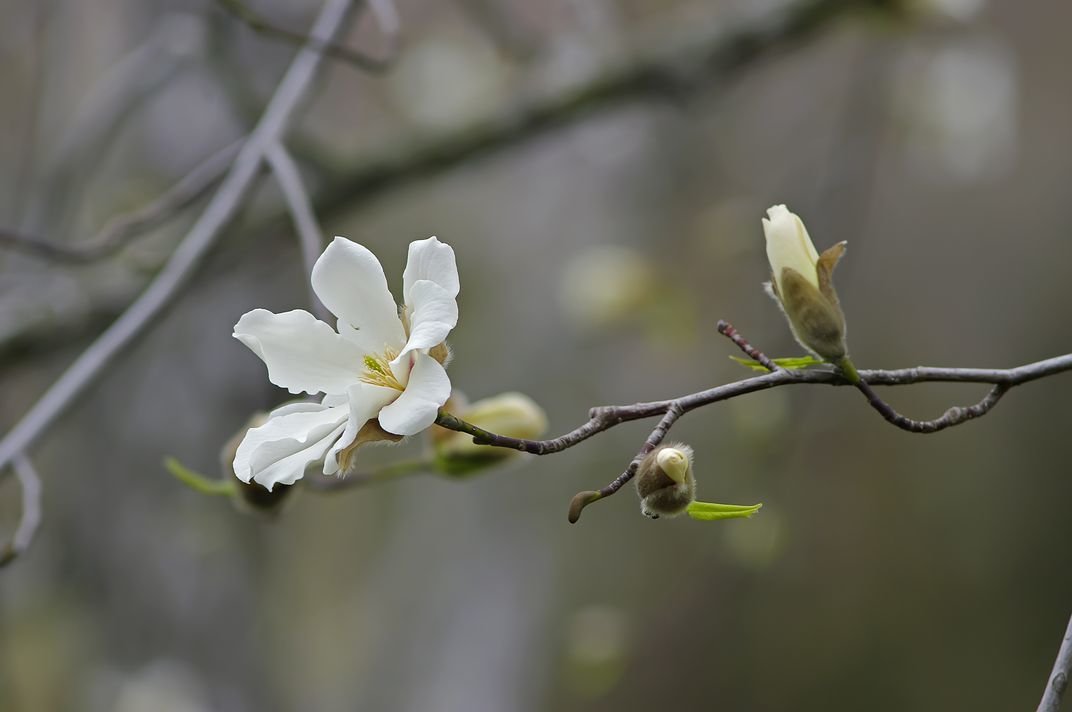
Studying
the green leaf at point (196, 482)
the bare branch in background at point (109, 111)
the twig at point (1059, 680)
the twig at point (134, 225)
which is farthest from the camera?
the bare branch in background at point (109, 111)

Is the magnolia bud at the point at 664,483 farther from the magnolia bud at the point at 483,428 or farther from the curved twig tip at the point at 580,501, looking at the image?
the magnolia bud at the point at 483,428

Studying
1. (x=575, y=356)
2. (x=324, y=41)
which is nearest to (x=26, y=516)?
(x=324, y=41)

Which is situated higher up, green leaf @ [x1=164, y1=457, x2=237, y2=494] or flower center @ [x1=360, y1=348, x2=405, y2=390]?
flower center @ [x1=360, y1=348, x2=405, y2=390]

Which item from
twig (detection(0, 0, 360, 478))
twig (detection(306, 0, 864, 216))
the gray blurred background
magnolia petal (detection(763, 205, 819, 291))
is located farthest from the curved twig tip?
twig (detection(306, 0, 864, 216))

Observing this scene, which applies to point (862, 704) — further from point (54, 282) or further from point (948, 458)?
point (54, 282)

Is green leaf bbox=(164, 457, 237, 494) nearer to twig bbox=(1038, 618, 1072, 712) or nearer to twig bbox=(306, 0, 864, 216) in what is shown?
twig bbox=(1038, 618, 1072, 712)

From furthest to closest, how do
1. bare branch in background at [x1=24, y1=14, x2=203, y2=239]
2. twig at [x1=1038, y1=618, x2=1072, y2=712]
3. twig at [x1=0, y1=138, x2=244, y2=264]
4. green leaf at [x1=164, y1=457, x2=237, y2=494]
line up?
1. bare branch in background at [x1=24, y1=14, x2=203, y2=239]
2. twig at [x1=0, y1=138, x2=244, y2=264]
3. green leaf at [x1=164, y1=457, x2=237, y2=494]
4. twig at [x1=1038, y1=618, x2=1072, y2=712]

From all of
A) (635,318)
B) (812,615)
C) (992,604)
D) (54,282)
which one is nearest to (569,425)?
(812,615)

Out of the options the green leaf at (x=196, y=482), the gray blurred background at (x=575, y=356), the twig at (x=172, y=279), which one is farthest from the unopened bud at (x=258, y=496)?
the gray blurred background at (x=575, y=356)
